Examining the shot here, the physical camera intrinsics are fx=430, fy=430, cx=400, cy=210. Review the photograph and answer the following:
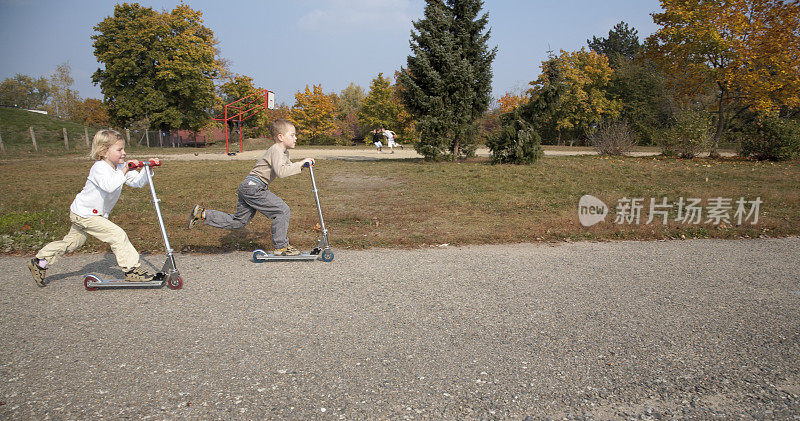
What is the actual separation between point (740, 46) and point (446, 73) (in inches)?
537

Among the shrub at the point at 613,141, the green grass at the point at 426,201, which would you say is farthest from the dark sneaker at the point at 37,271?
the shrub at the point at 613,141

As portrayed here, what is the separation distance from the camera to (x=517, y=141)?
16922 millimetres

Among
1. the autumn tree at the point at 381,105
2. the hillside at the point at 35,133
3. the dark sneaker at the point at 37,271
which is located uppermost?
the autumn tree at the point at 381,105

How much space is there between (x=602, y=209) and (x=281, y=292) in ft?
22.7

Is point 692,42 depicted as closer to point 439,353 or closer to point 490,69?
point 490,69

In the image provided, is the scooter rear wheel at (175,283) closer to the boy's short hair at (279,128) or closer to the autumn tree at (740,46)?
the boy's short hair at (279,128)

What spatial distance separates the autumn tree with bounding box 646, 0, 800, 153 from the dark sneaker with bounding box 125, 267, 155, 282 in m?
23.6

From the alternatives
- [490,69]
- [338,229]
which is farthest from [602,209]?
[490,69]

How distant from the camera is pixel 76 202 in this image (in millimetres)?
4574

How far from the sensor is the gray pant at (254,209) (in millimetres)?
5438

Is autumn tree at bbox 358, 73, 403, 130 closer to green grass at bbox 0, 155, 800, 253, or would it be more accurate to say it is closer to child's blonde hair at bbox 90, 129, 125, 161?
green grass at bbox 0, 155, 800, 253

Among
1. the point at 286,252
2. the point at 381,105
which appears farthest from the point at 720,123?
the point at 381,105

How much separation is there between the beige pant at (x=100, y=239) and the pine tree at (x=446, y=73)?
47.8 feet

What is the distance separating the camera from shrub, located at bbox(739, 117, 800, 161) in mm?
17672
